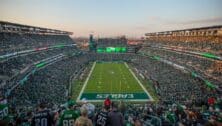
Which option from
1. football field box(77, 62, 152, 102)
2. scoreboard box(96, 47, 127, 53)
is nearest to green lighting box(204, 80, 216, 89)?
football field box(77, 62, 152, 102)

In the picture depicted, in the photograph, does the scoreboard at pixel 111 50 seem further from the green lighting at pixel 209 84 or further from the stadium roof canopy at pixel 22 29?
the green lighting at pixel 209 84

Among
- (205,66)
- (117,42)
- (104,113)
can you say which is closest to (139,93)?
(205,66)

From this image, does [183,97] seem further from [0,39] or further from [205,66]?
[0,39]

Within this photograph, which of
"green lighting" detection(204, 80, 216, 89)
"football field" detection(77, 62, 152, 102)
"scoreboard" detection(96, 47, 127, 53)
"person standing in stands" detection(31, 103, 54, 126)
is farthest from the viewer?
"scoreboard" detection(96, 47, 127, 53)

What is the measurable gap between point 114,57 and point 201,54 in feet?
96.6

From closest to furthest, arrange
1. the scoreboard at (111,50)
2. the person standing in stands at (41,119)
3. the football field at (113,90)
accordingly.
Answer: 1. the person standing in stands at (41,119)
2. the football field at (113,90)
3. the scoreboard at (111,50)

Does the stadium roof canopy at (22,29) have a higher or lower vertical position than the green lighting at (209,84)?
higher

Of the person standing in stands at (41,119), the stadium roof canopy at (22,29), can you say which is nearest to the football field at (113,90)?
the stadium roof canopy at (22,29)

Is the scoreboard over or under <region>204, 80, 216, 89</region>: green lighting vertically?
over

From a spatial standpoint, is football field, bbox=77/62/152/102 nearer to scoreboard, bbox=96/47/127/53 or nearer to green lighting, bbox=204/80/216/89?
green lighting, bbox=204/80/216/89

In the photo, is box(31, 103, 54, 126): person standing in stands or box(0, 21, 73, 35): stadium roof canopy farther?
box(0, 21, 73, 35): stadium roof canopy

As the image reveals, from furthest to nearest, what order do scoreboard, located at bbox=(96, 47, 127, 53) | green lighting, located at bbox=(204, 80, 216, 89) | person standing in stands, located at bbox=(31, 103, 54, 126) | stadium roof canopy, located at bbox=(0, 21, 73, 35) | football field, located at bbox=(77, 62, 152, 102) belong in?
scoreboard, located at bbox=(96, 47, 127, 53)
stadium roof canopy, located at bbox=(0, 21, 73, 35)
green lighting, located at bbox=(204, 80, 216, 89)
football field, located at bbox=(77, 62, 152, 102)
person standing in stands, located at bbox=(31, 103, 54, 126)

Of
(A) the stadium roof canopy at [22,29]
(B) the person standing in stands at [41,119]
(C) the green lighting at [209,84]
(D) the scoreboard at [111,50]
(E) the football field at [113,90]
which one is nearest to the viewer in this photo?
(B) the person standing in stands at [41,119]

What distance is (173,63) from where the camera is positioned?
119 feet
